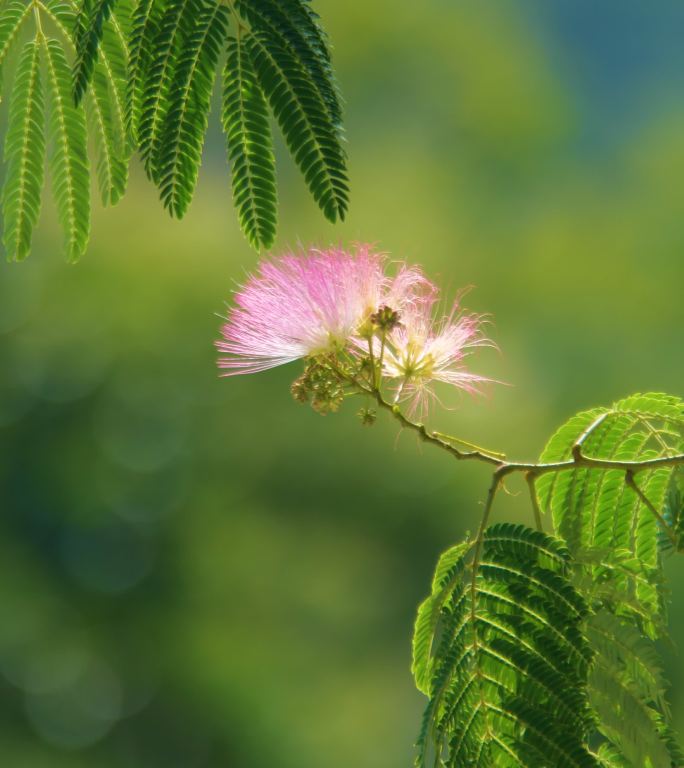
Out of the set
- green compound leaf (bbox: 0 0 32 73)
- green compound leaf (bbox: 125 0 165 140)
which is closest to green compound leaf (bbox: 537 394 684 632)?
green compound leaf (bbox: 125 0 165 140)

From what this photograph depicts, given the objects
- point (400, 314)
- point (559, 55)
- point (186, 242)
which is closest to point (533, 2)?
point (559, 55)

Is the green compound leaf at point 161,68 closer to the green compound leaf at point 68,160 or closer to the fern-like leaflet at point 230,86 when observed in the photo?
the fern-like leaflet at point 230,86

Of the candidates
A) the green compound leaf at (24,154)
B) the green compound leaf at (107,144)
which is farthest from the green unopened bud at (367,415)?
the green compound leaf at (24,154)

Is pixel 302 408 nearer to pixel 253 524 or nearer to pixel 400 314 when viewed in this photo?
pixel 253 524

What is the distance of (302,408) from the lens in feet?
54.4

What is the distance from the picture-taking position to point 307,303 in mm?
1921

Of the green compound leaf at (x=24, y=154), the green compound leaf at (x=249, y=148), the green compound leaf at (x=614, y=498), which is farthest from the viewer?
the green compound leaf at (x=24, y=154)

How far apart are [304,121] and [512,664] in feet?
2.46

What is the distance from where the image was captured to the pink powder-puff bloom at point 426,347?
80.1 inches

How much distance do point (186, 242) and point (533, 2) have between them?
19512mm

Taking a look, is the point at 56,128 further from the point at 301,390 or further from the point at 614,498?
the point at 614,498

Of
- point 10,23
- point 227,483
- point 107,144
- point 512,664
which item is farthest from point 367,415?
point 227,483

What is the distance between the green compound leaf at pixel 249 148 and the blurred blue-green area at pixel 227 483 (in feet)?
35.1

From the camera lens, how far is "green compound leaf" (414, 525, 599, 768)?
1.65 metres
